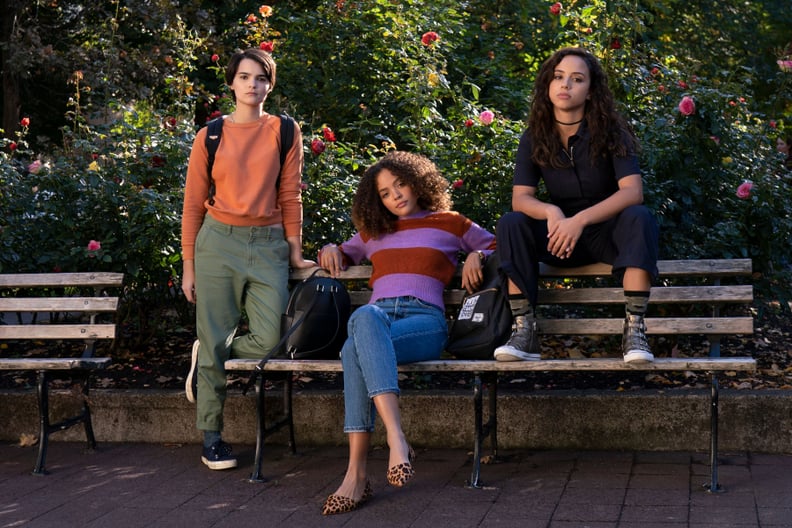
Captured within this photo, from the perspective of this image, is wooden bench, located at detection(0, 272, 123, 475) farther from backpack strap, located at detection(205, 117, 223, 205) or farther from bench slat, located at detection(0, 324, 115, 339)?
backpack strap, located at detection(205, 117, 223, 205)

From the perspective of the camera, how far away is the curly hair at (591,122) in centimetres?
496

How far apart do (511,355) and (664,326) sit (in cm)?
80

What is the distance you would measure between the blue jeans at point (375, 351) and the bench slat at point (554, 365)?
0.36 feet

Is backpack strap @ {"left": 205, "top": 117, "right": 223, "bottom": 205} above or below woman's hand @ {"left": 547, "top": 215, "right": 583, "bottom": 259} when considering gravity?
above

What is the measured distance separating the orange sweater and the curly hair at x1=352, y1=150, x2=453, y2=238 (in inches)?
14.9

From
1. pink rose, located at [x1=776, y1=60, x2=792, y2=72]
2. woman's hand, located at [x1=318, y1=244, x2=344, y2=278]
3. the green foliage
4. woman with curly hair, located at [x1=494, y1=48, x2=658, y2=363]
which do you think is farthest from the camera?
pink rose, located at [x1=776, y1=60, x2=792, y2=72]

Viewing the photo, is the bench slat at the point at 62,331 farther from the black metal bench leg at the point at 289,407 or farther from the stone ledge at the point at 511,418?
the black metal bench leg at the point at 289,407

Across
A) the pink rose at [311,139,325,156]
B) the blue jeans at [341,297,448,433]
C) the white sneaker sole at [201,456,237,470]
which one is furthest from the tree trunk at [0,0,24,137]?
the blue jeans at [341,297,448,433]

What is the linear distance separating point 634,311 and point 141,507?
2.31 metres

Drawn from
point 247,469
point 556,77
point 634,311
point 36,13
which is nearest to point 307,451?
point 247,469

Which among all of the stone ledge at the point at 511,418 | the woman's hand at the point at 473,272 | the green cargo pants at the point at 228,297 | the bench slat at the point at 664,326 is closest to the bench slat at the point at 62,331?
the stone ledge at the point at 511,418

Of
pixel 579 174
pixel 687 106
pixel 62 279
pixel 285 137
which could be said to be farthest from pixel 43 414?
pixel 687 106

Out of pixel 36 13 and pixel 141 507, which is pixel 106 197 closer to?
pixel 141 507

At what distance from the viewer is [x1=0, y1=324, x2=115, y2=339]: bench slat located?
5.75 m
